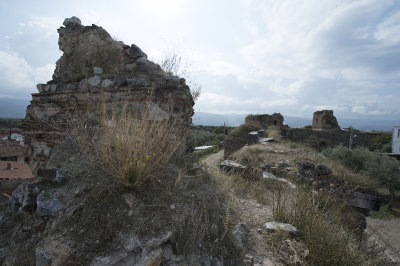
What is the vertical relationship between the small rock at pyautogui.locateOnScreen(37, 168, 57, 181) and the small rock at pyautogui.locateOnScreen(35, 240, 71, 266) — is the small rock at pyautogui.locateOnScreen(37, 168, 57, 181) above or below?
above

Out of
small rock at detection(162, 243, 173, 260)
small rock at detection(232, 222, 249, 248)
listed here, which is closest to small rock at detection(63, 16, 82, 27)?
small rock at detection(162, 243, 173, 260)

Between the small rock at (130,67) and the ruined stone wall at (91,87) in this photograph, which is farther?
the small rock at (130,67)

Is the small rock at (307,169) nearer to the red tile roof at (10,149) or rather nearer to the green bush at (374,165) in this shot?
the green bush at (374,165)

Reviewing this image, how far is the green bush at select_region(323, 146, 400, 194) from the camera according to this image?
8.58 metres

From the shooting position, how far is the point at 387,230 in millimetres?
6598

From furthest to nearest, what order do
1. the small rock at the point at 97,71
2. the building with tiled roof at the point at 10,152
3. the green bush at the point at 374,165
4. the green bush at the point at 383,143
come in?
the building with tiled roof at the point at 10,152
the green bush at the point at 383,143
the green bush at the point at 374,165
the small rock at the point at 97,71

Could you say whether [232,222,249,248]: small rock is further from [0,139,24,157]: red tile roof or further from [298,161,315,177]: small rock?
[0,139,24,157]: red tile roof

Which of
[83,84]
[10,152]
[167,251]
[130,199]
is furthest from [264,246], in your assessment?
[10,152]

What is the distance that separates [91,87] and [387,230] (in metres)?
9.72

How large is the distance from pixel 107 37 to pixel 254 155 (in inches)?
241

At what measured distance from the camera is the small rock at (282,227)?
232 centimetres

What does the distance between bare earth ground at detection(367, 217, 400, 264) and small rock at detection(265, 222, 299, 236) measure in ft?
17.1

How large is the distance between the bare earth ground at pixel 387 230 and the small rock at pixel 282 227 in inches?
205

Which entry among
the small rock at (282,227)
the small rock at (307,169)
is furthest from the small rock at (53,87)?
the small rock at (307,169)
